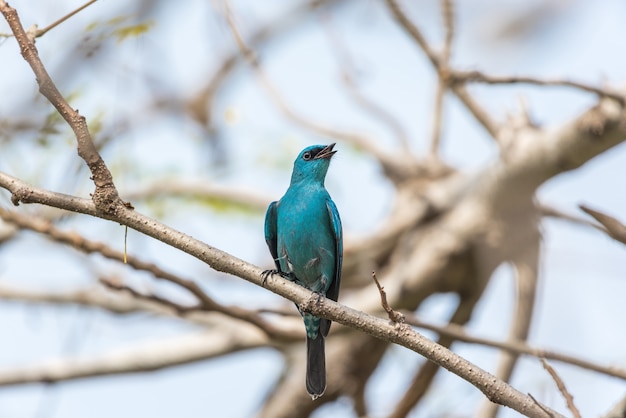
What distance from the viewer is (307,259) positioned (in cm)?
568

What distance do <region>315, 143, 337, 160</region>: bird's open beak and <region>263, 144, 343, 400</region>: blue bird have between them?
2 cm

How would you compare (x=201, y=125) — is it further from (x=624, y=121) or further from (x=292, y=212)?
(x=624, y=121)

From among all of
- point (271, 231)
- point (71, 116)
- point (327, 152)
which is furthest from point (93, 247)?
point (327, 152)

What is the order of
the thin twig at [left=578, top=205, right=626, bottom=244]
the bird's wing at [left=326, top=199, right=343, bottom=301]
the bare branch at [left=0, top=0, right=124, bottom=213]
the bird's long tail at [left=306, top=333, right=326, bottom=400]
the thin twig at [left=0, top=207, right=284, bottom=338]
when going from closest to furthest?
the bare branch at [left=0, top=0, right=124, bottom=213] < the thin twig at [left=578, top=205, right=626, bottom=244] < the thin twig at [left=0, top=207, right=284, bottom=338] < the bird's long tail at [left=306, top=333, right=326, bottom=400] < the bird's wing at [left=326, top=199, right=343, bottom=301]

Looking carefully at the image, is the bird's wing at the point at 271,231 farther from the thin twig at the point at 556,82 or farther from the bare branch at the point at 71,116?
the bare branch at the point at 71,116

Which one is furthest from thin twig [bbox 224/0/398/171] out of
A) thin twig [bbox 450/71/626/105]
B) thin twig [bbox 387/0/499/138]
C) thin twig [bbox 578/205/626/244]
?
thin twig [bbox 578/205/626/244]

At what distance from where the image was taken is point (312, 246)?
5691 mm

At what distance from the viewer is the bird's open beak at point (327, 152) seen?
20.0 feet

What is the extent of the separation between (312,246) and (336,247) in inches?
7.4

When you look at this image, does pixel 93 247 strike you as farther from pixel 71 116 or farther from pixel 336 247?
pixel 336 247

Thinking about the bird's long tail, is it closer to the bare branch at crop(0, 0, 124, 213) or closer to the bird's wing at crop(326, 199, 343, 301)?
the bird's wing at crop(326, 199, 343, 301)

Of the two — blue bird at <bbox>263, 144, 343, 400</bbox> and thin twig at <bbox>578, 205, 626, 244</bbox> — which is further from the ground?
blue bird at <bbox>263, 144, 343, 400</bbox>

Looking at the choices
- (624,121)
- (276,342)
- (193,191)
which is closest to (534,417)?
(624,121)

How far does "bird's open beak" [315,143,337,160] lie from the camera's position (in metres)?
6.09
